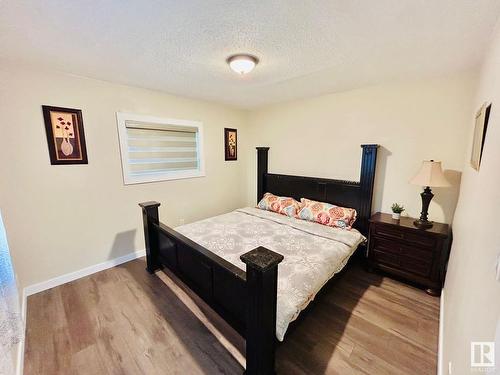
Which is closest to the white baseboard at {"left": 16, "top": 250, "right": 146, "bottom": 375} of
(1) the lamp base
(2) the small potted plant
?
(2) the small potted plant

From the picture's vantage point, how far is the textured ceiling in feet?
4.04

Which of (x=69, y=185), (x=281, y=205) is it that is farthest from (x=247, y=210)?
(x=69, y=185)

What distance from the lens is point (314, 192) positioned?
3264 millimetres

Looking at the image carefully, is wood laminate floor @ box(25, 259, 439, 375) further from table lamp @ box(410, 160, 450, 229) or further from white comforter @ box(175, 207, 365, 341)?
table lamp @ box(410, 160, 450, 229)

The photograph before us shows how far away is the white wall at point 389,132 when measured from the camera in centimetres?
226

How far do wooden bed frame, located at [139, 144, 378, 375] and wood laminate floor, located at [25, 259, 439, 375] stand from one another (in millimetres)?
237

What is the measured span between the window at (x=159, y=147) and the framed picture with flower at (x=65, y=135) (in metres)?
0.41

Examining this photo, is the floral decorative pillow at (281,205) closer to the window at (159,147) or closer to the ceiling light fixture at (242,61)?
the window at (159,147)

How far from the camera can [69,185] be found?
2.38 meters

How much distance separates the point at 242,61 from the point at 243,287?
1.81 metres

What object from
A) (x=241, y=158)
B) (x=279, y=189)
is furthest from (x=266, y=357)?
(x=241, y=158)

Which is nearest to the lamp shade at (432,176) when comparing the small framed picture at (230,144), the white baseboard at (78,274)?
the small framed picture at (230,144)

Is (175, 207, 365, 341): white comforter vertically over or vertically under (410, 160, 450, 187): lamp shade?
under

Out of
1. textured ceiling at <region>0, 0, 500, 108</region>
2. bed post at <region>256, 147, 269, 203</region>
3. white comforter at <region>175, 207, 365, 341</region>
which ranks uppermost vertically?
textured ceiling at <region>0, 0, 500, 108</region>
